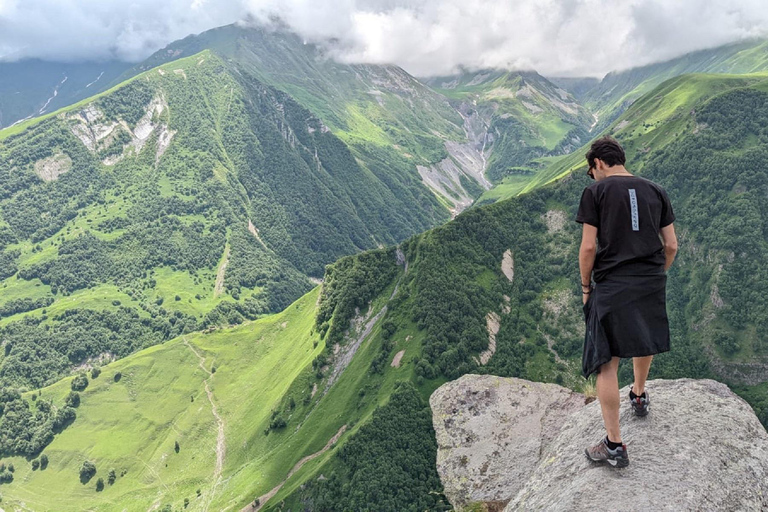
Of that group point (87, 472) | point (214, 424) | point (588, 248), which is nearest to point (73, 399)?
point (87, 472)

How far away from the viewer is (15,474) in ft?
563

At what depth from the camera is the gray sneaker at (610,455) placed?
45.6 ft

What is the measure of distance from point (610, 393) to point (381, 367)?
13060 cm

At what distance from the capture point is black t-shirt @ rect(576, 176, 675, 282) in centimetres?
1236

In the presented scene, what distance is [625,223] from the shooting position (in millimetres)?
12375

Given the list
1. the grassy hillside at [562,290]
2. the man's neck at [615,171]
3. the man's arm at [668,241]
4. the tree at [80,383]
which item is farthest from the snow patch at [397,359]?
the tree at [80,383]

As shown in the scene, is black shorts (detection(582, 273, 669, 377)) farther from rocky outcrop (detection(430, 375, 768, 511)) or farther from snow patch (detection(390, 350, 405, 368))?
snow patch (detection(390, 350, 405, 368))

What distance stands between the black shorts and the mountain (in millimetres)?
102082

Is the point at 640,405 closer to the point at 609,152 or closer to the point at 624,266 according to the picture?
the point at 624,266

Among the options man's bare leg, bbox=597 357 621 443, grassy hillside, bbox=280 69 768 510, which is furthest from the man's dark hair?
grassy hillside, bbox=280 69 768 510

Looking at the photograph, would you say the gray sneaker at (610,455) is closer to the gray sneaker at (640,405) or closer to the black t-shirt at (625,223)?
the gray sneaker at (640,405)

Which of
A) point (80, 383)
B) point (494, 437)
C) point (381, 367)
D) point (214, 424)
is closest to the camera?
point (494, 437)

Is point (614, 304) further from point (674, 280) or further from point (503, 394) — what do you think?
point (674, 280)

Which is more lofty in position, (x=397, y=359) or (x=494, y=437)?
(x=494, y=437)
